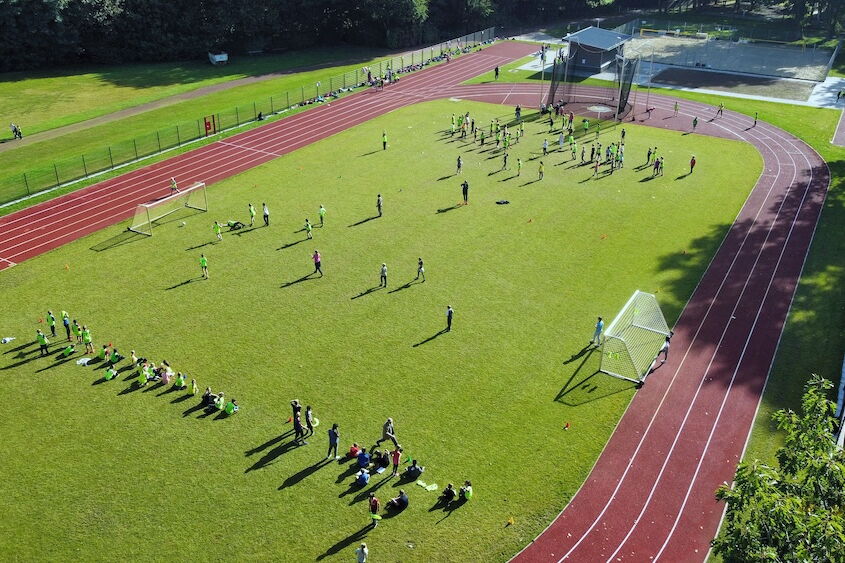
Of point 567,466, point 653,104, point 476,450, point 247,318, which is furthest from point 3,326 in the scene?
point 653,104

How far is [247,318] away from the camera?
113 feet

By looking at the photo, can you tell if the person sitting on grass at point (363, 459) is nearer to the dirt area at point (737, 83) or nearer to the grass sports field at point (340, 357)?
the grass sports field at point (340, 357)

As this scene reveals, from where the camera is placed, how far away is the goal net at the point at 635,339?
30.7 metres

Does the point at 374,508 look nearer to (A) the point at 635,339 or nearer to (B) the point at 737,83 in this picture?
(A) the point at 635,339

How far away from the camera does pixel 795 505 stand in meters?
15.5

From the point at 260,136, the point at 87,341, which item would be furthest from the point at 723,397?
the point at 260,136

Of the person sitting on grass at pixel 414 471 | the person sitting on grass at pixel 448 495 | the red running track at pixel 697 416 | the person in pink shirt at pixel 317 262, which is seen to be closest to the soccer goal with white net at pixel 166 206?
the person in pink shirt at pixel 317 262

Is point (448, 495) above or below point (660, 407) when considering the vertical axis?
above

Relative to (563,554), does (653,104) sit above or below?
above

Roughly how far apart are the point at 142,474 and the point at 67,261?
64.6 ft

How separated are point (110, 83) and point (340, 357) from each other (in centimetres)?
6138

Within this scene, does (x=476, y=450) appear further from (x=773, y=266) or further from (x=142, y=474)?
(x=773, y=266)

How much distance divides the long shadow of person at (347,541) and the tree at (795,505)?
10915mm

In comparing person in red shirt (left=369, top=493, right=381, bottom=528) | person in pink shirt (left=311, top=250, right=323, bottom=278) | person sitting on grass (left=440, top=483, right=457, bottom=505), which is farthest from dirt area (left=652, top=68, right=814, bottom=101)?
person in red shirt (left=369, top=493, right=381, bottom=528)
